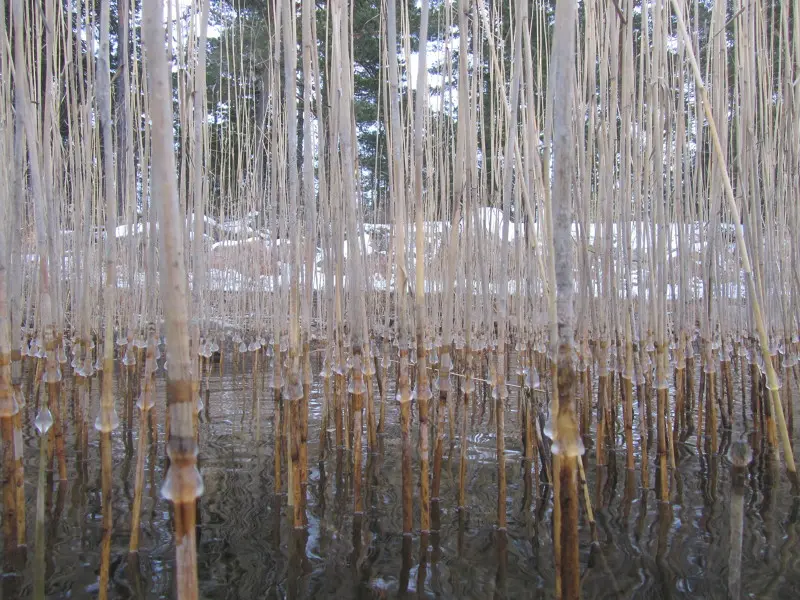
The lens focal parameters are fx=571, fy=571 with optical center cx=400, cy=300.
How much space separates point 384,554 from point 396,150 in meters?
1.00

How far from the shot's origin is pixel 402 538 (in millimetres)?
1478

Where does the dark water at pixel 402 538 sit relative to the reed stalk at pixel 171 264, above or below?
below

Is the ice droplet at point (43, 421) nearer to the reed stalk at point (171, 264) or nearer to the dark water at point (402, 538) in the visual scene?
the dark water at point (402, 538)

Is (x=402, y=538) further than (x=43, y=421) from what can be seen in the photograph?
Yes

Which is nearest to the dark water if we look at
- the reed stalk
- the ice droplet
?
the ice droplet

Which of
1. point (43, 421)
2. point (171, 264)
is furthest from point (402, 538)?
point (171, 264)

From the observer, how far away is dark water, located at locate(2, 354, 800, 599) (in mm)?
1271

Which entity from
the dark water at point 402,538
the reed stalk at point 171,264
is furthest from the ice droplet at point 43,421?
the reed stalk at point 171,264

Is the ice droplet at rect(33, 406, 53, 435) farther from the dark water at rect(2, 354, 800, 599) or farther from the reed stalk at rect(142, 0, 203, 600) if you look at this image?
the reed stalk at rect(142, 0, 203, 600)

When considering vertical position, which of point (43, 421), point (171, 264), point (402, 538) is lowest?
point (402, 538)

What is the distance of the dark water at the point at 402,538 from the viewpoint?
127cm

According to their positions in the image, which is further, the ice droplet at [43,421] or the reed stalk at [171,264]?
the ice droplet at [43,421]

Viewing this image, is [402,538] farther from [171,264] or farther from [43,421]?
[171,264]

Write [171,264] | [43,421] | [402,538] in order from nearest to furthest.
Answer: [171,264]
[43,421]
[402,538]
